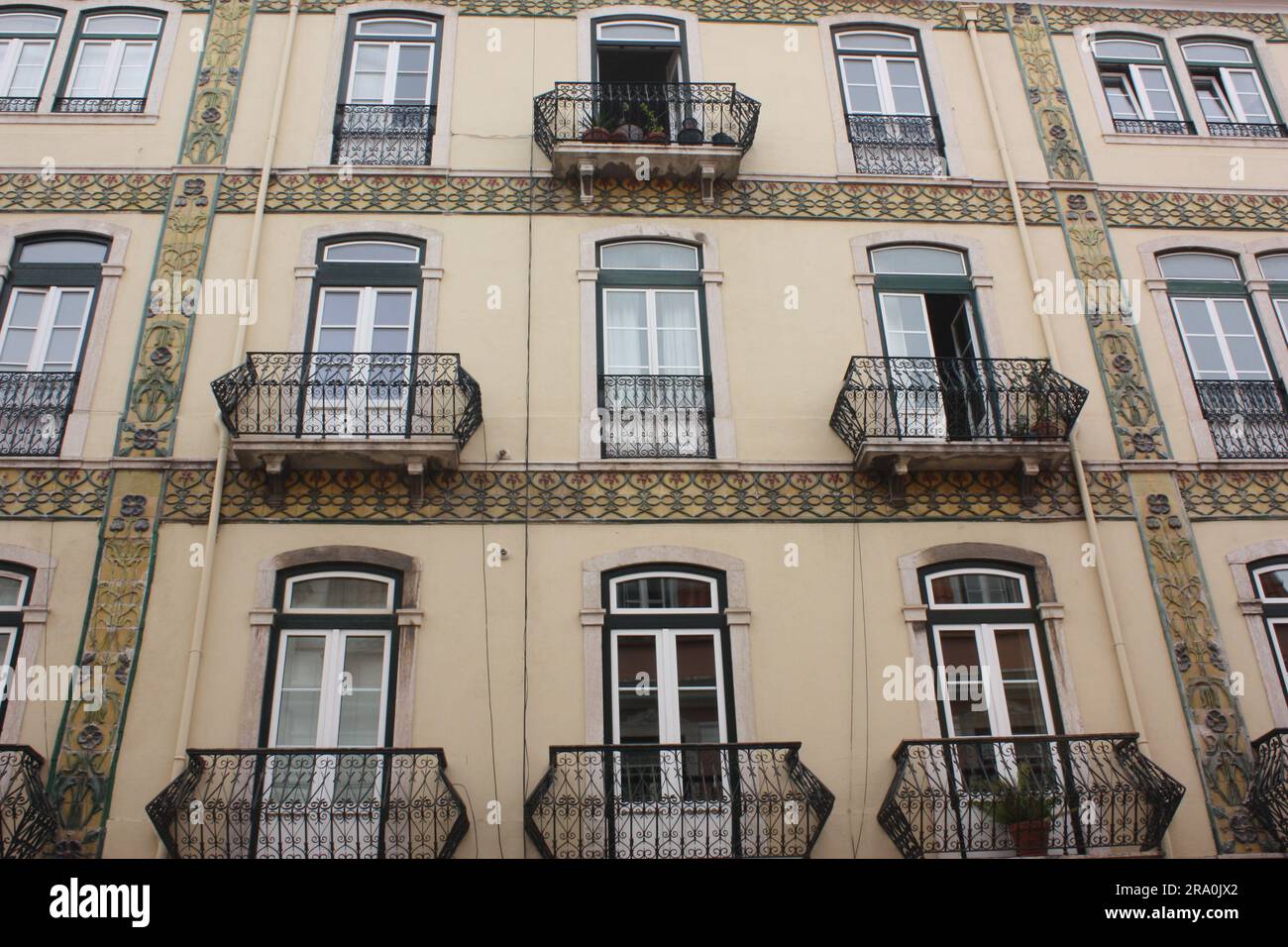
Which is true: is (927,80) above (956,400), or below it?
above

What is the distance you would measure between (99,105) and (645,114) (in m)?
6.14

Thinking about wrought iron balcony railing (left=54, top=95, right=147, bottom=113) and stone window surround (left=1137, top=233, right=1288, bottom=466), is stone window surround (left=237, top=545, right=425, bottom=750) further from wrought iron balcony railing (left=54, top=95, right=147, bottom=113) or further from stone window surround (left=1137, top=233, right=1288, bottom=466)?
stone window surround (left=1137, top=233, right=1288, bottom=466)

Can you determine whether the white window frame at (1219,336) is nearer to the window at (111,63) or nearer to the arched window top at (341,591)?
the arched window top at (341,591)

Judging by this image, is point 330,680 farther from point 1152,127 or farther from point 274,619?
point 1152,127

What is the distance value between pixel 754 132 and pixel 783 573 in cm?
534

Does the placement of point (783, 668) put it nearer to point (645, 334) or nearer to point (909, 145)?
point (645, 334)

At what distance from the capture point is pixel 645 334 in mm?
11203

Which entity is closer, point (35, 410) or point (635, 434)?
point (35, 410)

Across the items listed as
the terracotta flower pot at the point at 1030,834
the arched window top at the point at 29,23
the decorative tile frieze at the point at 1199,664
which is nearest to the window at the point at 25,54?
the arched window top at the point at 29,23

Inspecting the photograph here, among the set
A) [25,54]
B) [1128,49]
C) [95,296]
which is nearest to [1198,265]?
[1128,49]

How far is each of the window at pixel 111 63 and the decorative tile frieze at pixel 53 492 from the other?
465 centimetres

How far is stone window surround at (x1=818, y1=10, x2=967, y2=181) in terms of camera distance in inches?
485

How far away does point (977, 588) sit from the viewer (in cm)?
1009

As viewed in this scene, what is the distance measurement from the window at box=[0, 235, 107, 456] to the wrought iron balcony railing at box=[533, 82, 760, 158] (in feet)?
16.5
